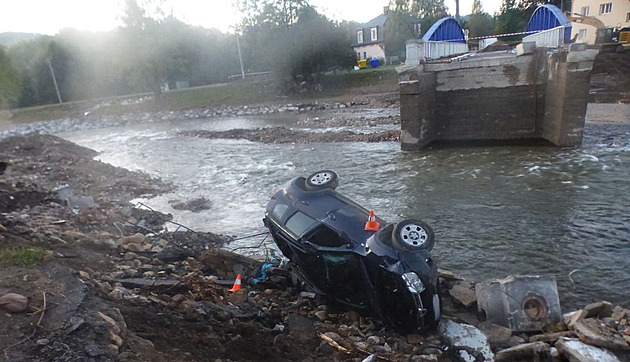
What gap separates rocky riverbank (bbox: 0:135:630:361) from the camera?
381 centimetres

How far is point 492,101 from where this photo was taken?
18.2 meters

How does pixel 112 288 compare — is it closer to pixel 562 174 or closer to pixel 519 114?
pixel 562 174

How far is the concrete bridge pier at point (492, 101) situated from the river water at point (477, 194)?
100 cm

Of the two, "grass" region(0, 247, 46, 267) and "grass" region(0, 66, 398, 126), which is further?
"grass" region(0, 66, 398, 126)

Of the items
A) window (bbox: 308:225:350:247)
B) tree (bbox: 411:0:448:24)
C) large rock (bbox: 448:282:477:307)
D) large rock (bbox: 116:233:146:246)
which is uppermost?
tree (bbox: 411:0:448:24)

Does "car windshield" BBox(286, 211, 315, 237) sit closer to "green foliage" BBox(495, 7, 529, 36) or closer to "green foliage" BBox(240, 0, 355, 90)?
"green foliage" BBox(240, 0, 355, 90)

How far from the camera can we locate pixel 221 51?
1982 inches

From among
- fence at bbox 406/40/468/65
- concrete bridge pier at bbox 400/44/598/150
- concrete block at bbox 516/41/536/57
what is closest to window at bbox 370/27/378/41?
fence at bbox 406/40/468/65

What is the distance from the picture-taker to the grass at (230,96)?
39.4 meters

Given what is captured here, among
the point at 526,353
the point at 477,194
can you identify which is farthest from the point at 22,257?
the point at 477,194

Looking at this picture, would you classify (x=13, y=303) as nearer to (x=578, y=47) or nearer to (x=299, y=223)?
(x=299, y=223)

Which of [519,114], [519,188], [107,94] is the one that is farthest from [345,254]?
[107,94]

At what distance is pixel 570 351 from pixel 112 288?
18.0 feet

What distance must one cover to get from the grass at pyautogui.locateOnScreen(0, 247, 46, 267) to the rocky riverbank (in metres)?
0.01
